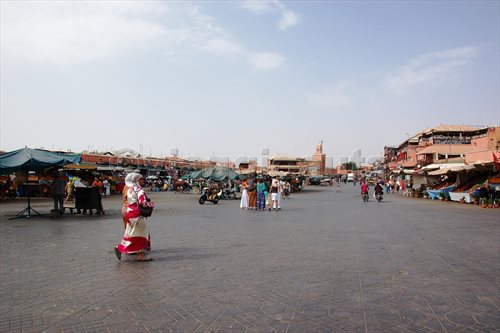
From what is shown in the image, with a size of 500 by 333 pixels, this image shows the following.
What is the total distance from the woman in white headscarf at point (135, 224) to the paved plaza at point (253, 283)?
221 mm

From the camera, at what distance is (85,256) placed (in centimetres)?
734

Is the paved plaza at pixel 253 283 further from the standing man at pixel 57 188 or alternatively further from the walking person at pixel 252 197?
the walking person at pixel 252 197

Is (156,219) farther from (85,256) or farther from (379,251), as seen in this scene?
(379,251)

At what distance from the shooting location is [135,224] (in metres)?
7.35

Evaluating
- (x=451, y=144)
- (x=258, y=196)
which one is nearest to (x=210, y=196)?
(x=258, y=196)

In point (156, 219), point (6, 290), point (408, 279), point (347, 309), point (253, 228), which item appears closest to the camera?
point (347, 309)

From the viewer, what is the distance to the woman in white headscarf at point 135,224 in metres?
7.20

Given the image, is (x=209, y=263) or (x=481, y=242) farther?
(x=481, y=242)

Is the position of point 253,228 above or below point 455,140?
below

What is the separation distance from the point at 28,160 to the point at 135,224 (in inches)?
334

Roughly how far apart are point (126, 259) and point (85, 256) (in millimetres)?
790

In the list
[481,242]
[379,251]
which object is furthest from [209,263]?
[481,242]

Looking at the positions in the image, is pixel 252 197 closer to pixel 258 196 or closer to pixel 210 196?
pixel 258 196

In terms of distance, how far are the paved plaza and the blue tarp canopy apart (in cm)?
416
